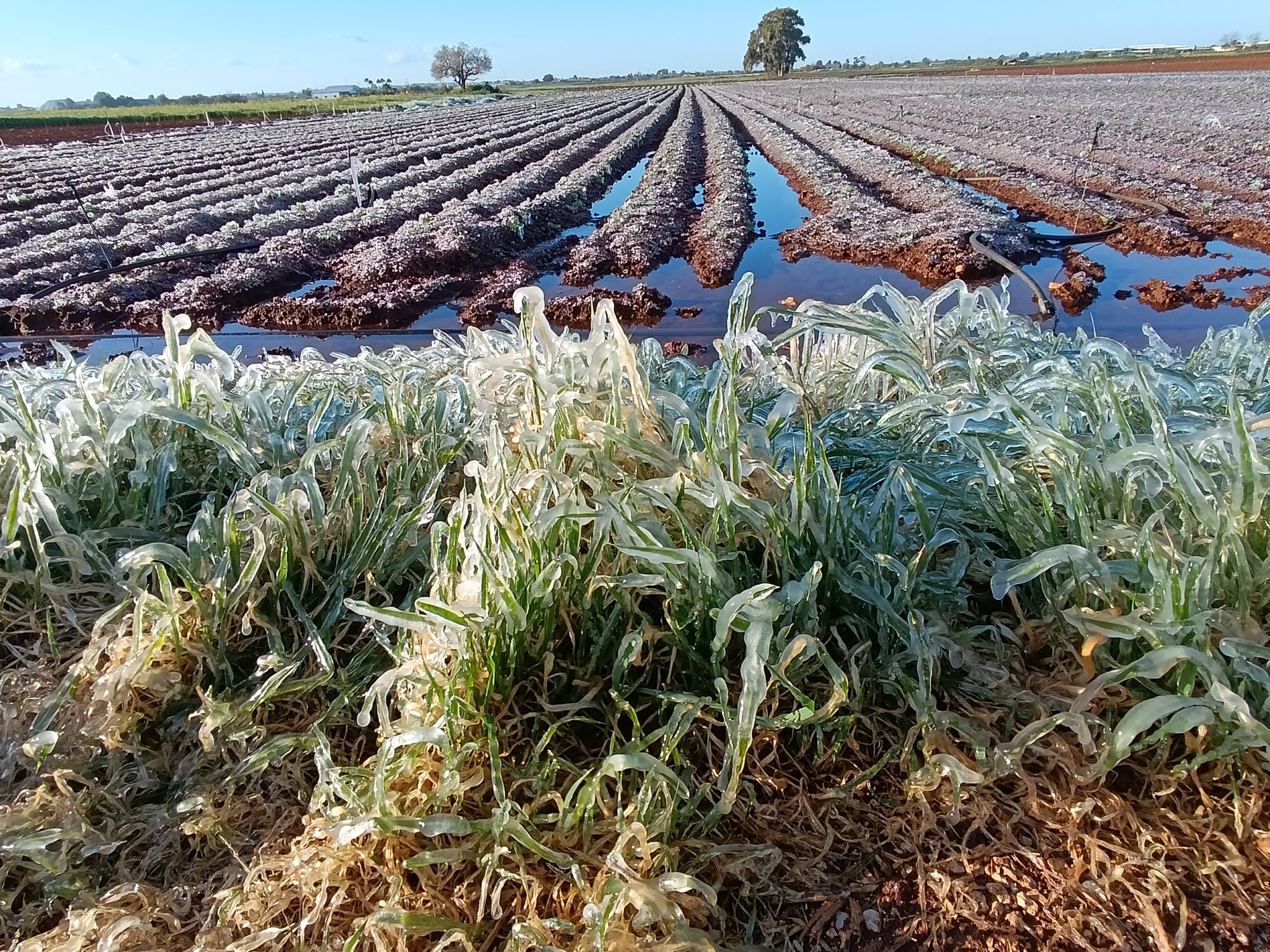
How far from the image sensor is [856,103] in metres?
40.1

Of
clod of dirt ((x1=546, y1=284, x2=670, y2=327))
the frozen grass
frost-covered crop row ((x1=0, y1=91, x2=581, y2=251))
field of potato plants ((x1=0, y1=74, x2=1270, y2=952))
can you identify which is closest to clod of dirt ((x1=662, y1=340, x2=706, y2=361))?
clod of dirt ((x1=546, y1=284, x2=670, y2=327))

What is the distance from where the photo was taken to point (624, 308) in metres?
8.33

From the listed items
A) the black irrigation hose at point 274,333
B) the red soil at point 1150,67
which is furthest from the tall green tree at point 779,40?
the black irrigation hose at point 274,333

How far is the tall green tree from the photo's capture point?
92.6 metres

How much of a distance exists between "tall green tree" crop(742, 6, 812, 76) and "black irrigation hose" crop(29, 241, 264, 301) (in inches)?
3929

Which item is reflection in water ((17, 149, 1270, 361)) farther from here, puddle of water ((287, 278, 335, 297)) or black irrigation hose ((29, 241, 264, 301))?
black irrigation hose ((29, 241, 264, 301))

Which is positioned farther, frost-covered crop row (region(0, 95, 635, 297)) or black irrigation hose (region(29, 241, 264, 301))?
frost-covered crop row (region(0, 95, 635, 297))

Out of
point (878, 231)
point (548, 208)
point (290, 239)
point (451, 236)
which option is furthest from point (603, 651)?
point (548, 208)

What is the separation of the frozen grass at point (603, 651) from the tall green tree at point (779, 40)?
108 m

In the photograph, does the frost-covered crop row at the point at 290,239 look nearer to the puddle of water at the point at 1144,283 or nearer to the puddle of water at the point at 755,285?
the puddle of water at the point at 755,285

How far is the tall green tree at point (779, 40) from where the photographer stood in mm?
92625

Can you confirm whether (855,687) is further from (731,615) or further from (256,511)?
(256,511)

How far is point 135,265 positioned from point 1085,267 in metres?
12.4

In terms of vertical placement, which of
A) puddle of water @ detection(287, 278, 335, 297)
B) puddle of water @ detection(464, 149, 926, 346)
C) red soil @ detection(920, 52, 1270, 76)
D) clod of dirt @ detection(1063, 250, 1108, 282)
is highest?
red soil @ detection(920, 52, 1270, 76)
